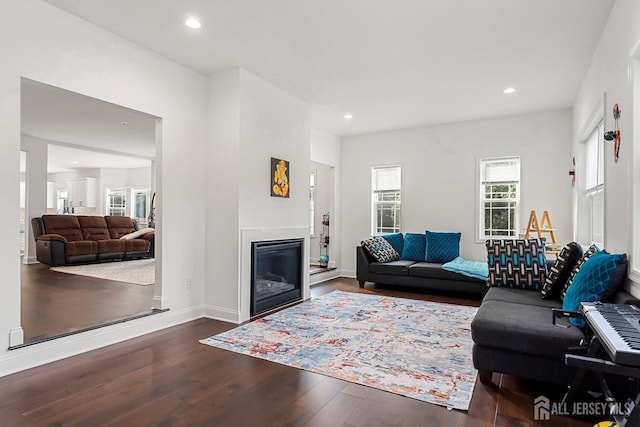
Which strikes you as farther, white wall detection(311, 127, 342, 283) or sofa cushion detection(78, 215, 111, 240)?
sofa cushion detection(78, 215, 111, 240)

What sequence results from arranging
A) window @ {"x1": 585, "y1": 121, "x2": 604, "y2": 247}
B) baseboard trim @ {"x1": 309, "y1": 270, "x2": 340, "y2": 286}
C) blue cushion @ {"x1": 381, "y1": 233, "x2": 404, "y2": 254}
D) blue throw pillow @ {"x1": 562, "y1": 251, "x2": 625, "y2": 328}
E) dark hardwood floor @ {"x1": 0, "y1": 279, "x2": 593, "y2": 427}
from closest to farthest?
dark hardwood floor @ {"x1": 0, "y1": 279, "x2": 593, "y2": 427} < blue throw pillow @ {"x1": 562, "y1": 251, "x2": 625, "y2": 328} < window @ {"x1": 585, "y1": 121, "x2": 604, "y2": 247} < baseboard trim @ {"x1": 309, "y1": 270, "x2": 340, "y2": 286} < blue cushion @ {"x1": 381, "y1": 233, "x2": 404, "y2": 254}

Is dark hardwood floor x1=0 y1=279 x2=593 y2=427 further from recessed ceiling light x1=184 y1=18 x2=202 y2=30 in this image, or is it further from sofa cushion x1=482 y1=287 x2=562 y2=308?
recessed ceiling light x1=184 y1=18 x2=202 y2=30

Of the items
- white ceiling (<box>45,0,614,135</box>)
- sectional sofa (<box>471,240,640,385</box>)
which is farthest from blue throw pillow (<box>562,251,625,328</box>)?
white ceiling (<box>45,0,614,135</box>)

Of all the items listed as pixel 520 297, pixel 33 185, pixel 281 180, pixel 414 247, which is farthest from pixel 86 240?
pixel 520 297

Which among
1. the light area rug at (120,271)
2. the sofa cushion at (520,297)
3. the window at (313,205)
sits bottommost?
the light area rug at (120,271)

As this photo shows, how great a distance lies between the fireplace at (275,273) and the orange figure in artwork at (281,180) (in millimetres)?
623

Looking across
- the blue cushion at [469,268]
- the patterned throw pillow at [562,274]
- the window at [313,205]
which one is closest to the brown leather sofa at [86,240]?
the window at [313,205]

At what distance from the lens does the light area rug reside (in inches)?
237

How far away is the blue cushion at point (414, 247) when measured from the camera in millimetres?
6145

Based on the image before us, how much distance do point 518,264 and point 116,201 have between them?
1257cm

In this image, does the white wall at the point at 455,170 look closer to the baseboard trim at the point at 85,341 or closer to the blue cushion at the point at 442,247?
the blue cushion at the point at 442,247

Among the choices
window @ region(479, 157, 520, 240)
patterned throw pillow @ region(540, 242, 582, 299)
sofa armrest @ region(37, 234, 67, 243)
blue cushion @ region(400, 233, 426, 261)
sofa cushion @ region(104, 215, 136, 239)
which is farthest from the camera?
sofa cushion @ region(104, 215, 136, 239)

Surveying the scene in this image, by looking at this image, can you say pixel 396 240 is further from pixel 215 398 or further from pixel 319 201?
pixel 215 398

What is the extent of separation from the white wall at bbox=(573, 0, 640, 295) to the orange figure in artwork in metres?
3.28
